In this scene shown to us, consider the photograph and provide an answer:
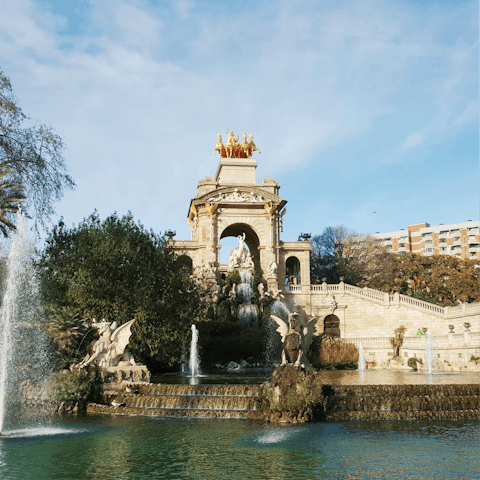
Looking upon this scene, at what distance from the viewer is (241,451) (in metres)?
11.7

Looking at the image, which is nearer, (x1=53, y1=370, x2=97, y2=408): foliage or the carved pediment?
(x1=53, y1=370, x2=97, y2=408): foliage

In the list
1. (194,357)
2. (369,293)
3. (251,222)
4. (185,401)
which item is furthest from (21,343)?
(251,222)

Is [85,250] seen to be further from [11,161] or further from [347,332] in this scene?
[347,332]

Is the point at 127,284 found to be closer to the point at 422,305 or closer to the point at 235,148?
the point at 422,305

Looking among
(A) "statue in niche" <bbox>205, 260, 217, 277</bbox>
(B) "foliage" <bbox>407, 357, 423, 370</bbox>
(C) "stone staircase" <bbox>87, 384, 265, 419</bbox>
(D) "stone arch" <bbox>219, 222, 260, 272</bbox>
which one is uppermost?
(D) "stone arch" <bbox>219, 222, 260, 272</bbox>

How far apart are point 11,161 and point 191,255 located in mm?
34708

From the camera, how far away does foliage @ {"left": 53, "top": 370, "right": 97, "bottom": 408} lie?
Result: 57.7ft

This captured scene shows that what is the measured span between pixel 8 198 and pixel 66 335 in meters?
5.24

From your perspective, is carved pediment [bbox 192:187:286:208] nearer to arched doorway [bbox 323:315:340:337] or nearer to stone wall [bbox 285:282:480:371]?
stone wall [bbox 285:282:480:371]

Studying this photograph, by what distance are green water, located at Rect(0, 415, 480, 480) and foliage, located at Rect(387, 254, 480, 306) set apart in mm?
41159

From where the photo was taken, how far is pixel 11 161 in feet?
60.4

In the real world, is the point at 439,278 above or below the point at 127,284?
A: above

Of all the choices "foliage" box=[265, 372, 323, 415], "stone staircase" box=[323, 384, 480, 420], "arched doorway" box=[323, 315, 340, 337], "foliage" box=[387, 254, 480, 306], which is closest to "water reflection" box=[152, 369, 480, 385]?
"stone staircase" box=[323, 384, 480, 420]

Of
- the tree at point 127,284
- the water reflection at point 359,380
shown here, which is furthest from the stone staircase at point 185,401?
the tree at point 127,284
